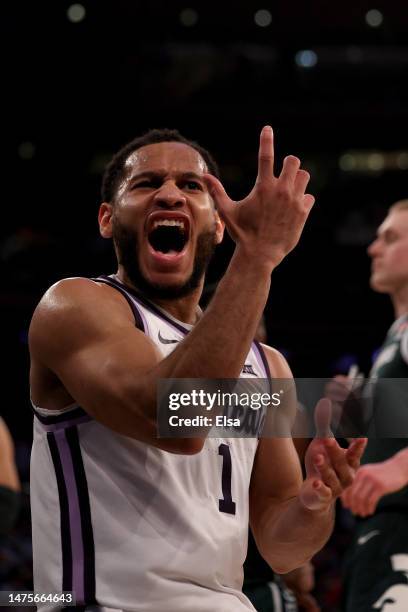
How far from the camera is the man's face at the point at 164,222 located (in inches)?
94.4

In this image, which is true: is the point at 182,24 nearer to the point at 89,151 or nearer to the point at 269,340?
the point at 89,151

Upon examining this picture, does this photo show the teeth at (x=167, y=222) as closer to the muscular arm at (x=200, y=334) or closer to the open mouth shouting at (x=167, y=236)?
the open mouth shouting at (x=167, y=236)

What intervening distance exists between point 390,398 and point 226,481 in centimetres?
169

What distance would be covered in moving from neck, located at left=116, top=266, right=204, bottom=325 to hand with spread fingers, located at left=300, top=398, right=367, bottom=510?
1.62 feet

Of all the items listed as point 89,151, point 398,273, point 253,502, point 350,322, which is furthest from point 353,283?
point 253,502

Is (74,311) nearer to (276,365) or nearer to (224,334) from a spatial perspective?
(224,334)

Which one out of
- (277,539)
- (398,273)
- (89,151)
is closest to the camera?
(277,539)

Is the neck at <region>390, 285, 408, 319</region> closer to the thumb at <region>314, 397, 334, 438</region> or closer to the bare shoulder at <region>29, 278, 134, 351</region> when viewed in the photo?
the thumb at <region>314, 397, 334, 438</region>

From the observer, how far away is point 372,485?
323 centimetres

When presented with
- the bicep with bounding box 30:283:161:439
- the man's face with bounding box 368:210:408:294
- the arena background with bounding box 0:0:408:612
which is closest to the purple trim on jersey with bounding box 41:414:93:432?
the bicep with bounding box 30:283:161:439

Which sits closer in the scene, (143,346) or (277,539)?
(143,346)

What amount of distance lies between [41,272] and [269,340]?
104 inches

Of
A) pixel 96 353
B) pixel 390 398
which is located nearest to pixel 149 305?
pixel 96 353

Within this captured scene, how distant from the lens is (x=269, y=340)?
32.4ft
